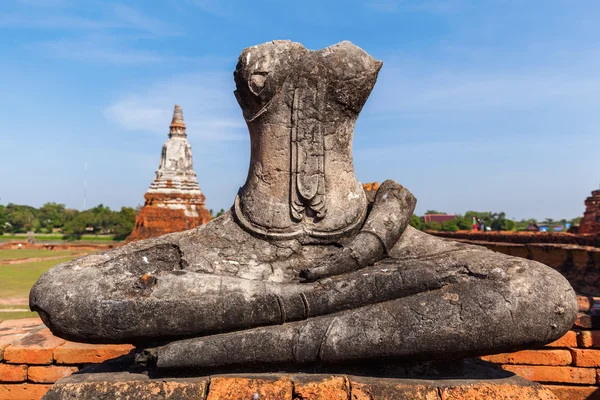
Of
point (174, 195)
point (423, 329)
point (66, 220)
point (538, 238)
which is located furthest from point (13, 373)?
point (66, 220)

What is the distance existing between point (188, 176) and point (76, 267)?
16.6 metres

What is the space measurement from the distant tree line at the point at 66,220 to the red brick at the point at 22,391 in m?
36.9

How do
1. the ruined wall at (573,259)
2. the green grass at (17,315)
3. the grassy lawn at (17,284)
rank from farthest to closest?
the ruined wall at (573,259) < the grassy lawn at (17,284) < the green grass at (17,315)

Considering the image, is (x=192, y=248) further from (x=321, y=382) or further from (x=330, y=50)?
(x=330, y=50)

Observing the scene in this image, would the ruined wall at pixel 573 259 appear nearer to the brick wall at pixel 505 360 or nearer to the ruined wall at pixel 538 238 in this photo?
the ruined wall at pixel 538 238

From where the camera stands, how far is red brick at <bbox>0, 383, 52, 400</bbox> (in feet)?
13.4

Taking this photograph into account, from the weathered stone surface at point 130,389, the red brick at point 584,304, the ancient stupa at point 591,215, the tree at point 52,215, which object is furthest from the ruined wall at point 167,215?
Result: the tree at point 52,215

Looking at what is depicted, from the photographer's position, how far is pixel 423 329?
254cm

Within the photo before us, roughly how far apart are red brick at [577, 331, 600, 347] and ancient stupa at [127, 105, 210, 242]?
1473 cm

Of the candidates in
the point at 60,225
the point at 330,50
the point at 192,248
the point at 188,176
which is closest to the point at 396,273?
the point at 192,248

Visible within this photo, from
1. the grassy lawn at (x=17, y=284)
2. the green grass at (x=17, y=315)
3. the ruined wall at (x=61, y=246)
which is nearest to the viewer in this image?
the green grass at (x=17, y=315)

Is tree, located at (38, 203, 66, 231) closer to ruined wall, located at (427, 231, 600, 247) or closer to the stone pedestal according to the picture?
ruined wall, located at (427, 231, 600, 247)

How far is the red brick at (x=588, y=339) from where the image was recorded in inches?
152

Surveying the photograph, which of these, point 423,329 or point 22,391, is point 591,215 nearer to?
point 423,329
